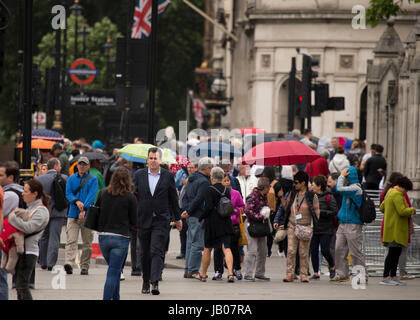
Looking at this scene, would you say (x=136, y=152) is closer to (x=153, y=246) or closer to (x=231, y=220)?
(x=231, y=220)

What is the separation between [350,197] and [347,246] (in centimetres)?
75

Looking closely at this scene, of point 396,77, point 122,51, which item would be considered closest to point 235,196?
point 122,51

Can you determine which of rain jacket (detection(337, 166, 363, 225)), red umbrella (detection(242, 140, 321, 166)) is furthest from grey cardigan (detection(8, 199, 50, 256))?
red umbrella (detection(242, 140, 321, 166))

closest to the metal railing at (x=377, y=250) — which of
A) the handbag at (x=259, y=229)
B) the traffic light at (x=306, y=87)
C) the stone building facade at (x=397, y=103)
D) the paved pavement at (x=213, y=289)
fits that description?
the paved pavement at (x=213, y=289)

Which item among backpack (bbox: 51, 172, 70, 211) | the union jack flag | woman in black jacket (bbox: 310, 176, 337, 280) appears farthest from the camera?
the union jack flag

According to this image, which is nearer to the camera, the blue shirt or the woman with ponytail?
the woman with ponytail

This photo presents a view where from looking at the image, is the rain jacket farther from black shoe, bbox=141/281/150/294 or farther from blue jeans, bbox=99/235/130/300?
blue jeans, bbox=99/235/130/300

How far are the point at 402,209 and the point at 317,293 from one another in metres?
1.92

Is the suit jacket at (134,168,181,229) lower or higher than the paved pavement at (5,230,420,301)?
higher

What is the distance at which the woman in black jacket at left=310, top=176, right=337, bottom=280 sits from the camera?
16.8 meters

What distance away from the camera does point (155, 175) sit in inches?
574

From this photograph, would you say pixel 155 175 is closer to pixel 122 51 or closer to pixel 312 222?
pixel 312 222

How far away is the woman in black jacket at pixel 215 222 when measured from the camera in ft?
53.4

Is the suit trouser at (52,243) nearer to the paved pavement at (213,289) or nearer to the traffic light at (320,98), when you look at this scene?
the paved pavement at (213,289)
